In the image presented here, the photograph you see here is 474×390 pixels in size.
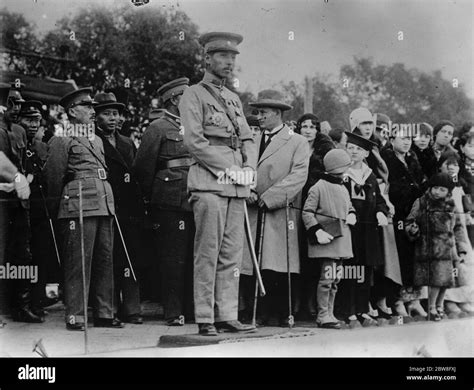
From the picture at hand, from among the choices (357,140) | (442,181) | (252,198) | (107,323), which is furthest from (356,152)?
(107,323)

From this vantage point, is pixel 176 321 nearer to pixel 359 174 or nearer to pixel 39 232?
pixel 39 232

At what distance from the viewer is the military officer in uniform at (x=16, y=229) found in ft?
24.6

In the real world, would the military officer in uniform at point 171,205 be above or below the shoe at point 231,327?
above

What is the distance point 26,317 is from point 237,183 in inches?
77.2

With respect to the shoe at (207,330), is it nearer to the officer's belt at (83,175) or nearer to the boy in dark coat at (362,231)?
the boy in dark coat at (362,231)

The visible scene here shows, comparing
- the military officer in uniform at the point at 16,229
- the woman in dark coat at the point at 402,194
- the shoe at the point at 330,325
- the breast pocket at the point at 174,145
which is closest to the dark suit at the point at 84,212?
the military officer in uniform at the point at 16,229

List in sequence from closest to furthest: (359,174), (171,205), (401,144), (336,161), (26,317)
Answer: (26,317), (171,205), (336,161), (359,174), (401,144)

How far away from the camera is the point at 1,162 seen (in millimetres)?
7453

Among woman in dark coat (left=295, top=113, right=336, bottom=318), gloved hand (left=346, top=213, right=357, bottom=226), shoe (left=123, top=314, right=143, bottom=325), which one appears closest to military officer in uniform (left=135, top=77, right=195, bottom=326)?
shoe (left=123, top=314, right=143, bottom=325)

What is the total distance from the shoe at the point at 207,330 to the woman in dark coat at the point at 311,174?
0.99 m

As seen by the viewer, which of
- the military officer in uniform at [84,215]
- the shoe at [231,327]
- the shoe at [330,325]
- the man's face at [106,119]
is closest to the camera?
the shoe at [231,327]

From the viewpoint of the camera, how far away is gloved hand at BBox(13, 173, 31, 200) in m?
7.48

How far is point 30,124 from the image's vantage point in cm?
788
